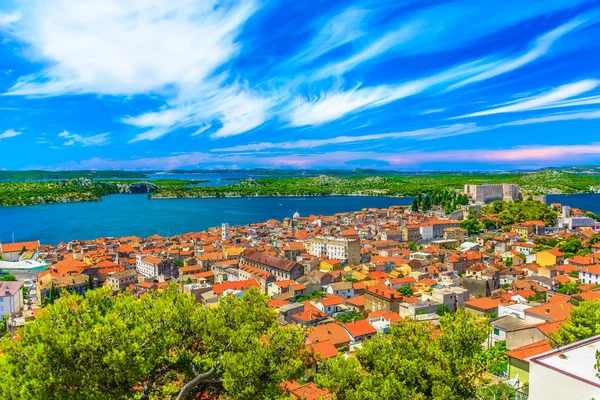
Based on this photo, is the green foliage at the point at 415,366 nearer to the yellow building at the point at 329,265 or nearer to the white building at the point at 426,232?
the yellow building at the point at 329,265

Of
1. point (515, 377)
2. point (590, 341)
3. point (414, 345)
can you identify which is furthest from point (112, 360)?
point (515, 377)

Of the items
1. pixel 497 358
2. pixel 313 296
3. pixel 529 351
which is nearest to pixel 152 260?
pixel 313 296

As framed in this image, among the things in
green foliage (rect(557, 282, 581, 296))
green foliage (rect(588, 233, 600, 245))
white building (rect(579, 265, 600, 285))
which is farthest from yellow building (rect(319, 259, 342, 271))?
green foliage (rect(588, 233, 600, 245))

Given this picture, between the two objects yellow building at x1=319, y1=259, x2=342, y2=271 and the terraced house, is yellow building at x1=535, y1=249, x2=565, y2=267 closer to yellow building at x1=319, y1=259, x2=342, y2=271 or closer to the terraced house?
yellow building at x1=319, y1=259, x2=342, y2=271

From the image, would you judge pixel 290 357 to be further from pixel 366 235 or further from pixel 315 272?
pixel 366 235

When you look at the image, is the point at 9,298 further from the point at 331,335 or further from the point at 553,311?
the point at 553,311

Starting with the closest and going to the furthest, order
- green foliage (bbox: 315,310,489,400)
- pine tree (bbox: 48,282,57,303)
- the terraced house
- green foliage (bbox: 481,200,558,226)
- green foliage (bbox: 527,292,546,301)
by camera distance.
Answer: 1. green foliage (bbox: 315,310,489,400)
2. green foliage (bbox: 527,292,546,301)
3. pine tree (bbox: 48,282,57,303)
4. the terraced house
5. green foliage (bbox: 481,200,558,226)

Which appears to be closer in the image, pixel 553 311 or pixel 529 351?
pixel 529 351
